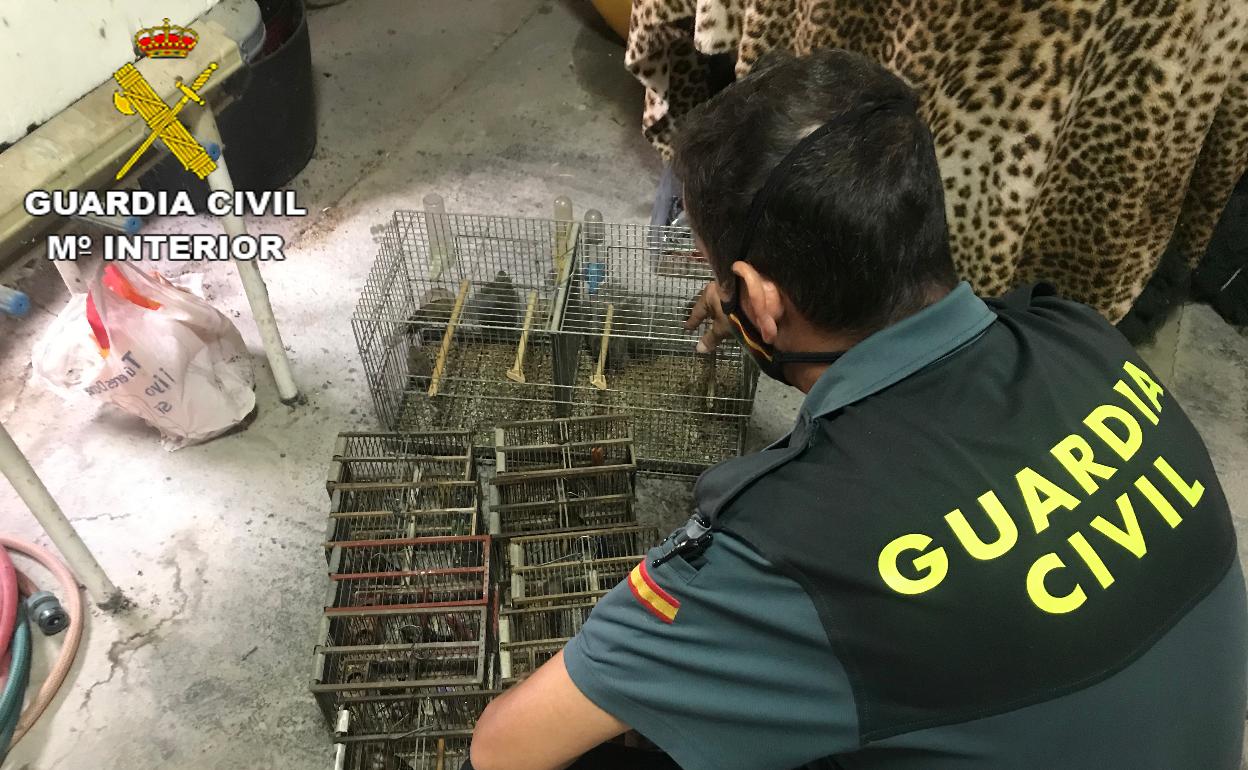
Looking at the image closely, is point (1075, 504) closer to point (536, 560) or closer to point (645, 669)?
point (645, 669)

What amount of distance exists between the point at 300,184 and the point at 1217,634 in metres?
2.54

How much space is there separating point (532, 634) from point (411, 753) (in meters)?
0.28

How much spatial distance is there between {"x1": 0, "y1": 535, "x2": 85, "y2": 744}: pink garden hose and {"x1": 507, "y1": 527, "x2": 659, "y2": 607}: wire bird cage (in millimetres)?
841

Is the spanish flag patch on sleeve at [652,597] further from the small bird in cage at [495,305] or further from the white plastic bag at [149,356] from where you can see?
the white plastic bag at [149,356]

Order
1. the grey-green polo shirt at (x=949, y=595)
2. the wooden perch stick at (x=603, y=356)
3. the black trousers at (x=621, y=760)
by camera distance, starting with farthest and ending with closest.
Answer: the wooden perch stick at (x=603, y=356) → the black trousers at (x=621, y=760) → the grey-green polo shirt at (x=949, y=595)

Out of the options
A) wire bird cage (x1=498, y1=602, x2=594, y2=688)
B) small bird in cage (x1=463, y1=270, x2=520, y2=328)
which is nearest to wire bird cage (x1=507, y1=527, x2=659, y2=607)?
wire bird cage (x1=498, y1=602, x2=594, y2=688)

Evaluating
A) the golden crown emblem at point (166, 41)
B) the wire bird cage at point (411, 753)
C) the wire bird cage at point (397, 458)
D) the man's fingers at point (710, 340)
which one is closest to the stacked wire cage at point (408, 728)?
the wire bird cage at point (411, 753)

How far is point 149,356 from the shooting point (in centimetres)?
174

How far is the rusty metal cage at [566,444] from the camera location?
1640mm

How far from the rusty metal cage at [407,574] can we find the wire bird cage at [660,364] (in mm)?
449

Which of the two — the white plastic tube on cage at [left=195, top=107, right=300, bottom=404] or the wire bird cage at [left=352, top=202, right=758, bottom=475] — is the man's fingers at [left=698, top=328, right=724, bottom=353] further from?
the white plastic tube on cage at [left=195, top=107, right=300, bottom=404]

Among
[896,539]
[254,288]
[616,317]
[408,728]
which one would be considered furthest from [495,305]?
[896,539]

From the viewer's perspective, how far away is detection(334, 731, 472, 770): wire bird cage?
1381mm

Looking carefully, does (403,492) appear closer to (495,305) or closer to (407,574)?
(407,574)
